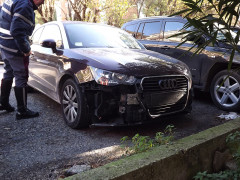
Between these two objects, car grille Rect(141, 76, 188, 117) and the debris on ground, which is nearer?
car grille Rect(141, 76, 188, 117)

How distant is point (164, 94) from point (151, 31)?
3.53m

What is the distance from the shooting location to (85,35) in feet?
14.0

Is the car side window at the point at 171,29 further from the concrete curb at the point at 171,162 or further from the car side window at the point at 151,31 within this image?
the concrete curb at the point at 171,162

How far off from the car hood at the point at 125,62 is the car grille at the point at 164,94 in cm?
10

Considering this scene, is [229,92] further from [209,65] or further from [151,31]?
[151,31]

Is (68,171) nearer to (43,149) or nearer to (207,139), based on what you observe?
(43,149)

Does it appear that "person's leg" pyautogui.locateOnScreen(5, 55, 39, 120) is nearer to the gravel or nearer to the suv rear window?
the gravel

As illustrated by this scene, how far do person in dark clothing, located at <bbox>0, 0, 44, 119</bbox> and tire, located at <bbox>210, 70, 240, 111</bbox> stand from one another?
3329 millimetres

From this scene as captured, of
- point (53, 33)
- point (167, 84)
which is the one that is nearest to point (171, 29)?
point (53, 33)

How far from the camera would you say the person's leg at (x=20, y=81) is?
13.0 ft

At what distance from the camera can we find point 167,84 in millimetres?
→ 3340

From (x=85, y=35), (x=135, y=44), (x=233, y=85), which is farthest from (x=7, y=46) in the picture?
(x=233, y=85)

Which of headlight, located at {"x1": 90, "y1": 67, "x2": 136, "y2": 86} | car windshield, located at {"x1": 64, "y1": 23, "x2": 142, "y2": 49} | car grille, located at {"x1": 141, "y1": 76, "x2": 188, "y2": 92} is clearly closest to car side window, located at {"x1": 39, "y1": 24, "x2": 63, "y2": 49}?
car windshield, located at {"x1": 64, "y1": 23, "x2": 142, "y2": 49}

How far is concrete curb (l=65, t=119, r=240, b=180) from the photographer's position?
5.54 feet
